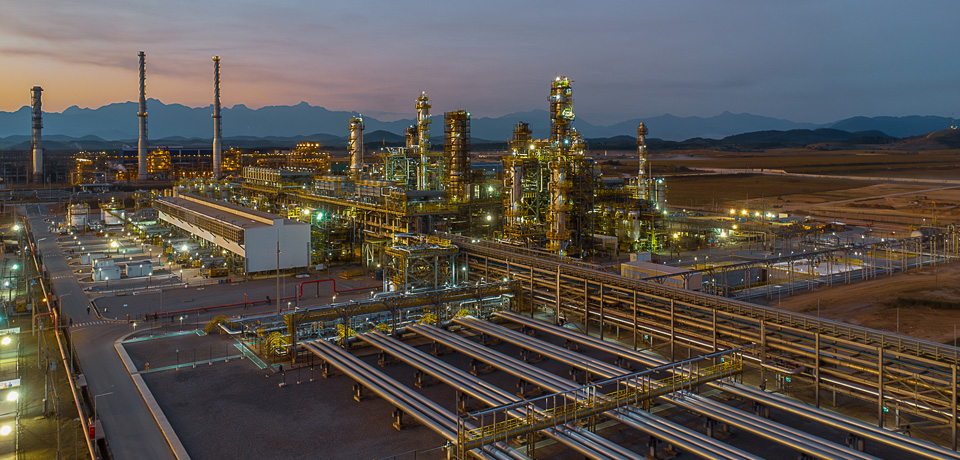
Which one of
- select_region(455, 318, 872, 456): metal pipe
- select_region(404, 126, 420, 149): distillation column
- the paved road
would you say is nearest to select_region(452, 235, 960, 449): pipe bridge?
select_region(455, 318, 872, 456): metal pipe

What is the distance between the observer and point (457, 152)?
73.3m

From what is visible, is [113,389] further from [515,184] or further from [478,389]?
[515,184]

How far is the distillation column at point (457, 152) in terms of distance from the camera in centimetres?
7162

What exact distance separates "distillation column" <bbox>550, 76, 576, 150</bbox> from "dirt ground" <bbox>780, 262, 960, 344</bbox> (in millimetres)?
25926

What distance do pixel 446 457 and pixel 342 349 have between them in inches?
423

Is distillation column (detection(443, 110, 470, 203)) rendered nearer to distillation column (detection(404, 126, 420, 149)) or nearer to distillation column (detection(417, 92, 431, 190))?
distillation column (detection(417, 92, 431, 190))

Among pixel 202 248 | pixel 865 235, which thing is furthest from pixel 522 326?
pixel 865 235

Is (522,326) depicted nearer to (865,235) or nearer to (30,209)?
A: (865,235)

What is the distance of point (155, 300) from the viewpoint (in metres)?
46.1

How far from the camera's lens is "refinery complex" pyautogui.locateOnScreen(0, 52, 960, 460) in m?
21.6

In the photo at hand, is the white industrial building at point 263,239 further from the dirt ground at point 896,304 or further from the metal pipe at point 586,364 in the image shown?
the dirt ground at point 896,304

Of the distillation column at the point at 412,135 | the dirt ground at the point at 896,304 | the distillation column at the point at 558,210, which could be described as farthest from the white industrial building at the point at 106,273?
the dirt ground at the point at 896,304

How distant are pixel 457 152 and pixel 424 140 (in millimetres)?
5544

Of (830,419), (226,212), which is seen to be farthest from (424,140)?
(830,419)
